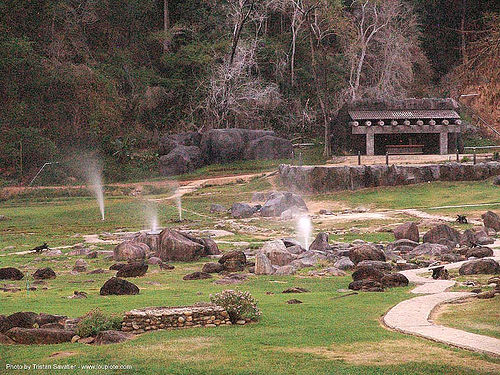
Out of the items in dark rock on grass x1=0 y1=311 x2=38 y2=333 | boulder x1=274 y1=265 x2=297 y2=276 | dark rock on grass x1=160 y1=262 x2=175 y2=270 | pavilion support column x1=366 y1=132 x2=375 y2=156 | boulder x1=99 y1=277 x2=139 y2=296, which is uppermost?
pavilion support column x1=366 y1=132 x2=375 y2=156

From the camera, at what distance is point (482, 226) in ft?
96.7

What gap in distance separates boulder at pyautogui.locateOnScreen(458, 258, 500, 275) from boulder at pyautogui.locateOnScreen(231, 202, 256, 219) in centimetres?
1765

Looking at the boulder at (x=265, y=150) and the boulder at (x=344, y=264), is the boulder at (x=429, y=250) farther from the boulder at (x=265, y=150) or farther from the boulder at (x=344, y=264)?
the boulder at (x=265, y=150)

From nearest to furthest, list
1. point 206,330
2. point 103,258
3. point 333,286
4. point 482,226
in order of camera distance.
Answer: point 206,330 → point 333,286 → point 103,258 → point 482,226

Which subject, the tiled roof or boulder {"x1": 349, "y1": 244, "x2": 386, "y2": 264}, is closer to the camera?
boulder {"x1": 349, "y1": 244, "x2": 386, "y2": 264}

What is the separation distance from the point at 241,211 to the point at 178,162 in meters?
15.1

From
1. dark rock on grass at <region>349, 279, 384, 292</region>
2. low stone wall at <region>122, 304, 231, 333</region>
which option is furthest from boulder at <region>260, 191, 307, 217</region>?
low stone wall at <region>122, 304, 231, 333</region>

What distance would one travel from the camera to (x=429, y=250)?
24125 millimetres

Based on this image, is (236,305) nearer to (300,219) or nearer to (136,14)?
(300,219)

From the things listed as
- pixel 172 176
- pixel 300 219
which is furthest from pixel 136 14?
pixel 300 219

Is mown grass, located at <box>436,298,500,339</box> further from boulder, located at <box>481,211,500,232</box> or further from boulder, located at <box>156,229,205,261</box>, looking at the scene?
boulder, located at <box>481,211,500,232</box>

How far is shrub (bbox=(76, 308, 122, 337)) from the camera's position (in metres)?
12.9

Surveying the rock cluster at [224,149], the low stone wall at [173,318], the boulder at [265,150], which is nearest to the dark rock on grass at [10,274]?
the low stone wall at [173,318]

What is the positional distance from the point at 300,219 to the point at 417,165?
10.0 meters
